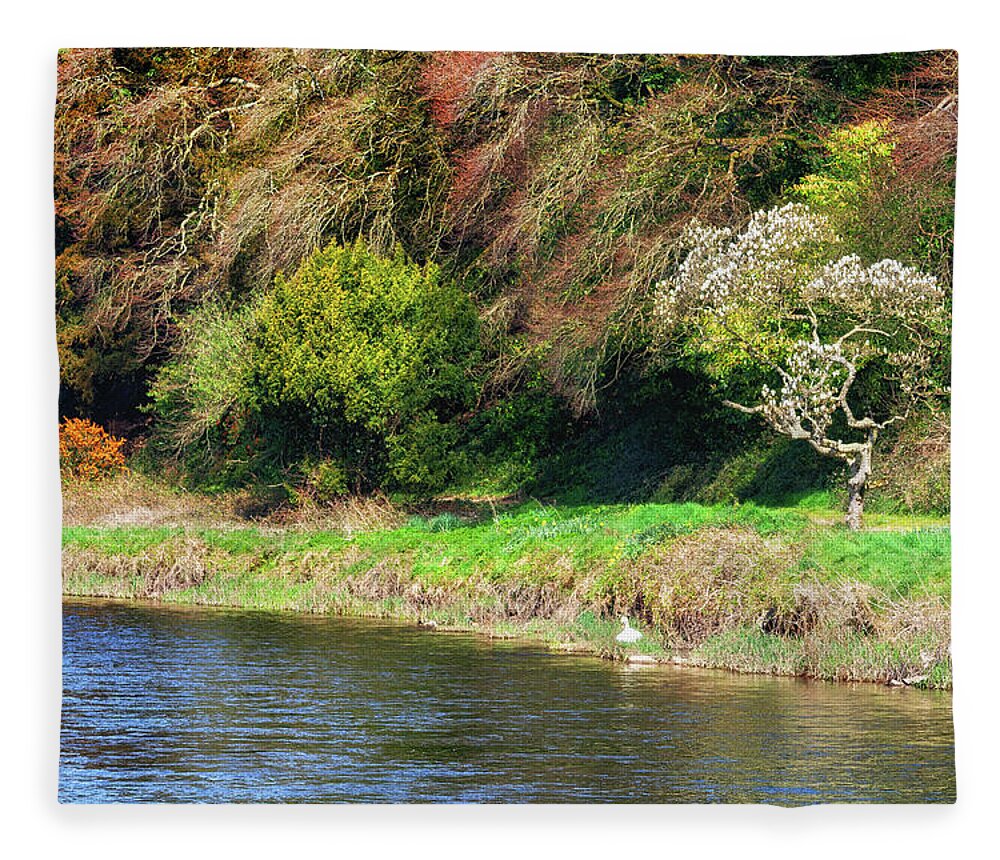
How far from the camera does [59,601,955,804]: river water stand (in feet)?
28.4

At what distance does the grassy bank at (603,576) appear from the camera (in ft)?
30.7

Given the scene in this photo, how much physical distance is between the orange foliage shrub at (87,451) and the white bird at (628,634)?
11.1 feet

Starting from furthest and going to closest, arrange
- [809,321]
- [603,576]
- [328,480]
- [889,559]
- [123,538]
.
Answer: [328,480] → [123,538] → [603,576] → [809,321] → [889,559]

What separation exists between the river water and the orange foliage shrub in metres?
0.83

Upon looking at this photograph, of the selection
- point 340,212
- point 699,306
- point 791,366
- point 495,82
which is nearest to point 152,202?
point 340,212

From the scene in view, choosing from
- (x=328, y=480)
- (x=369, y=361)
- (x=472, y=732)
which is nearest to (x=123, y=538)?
(x=328, y=480)

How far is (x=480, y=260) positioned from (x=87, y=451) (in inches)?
112

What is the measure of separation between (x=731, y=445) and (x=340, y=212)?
3004mm

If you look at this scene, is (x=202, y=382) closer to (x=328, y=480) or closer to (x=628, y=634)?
(x=328, y=480)

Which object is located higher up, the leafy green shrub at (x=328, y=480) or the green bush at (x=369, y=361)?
the green bush at (x=369, y=361)

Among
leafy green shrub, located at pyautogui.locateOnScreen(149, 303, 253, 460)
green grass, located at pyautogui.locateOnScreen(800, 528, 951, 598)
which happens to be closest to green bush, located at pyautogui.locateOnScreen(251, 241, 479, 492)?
leafy green shrub, located at pyautogui.locateOnScreen(149, 303, 253, 460)

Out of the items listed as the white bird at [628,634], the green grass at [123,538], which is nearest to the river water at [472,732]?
the white bird at [628,634]

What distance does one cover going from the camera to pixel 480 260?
10.6m

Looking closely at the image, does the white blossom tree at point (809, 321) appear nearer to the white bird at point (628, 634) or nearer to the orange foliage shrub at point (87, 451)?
the white bird at point (628, 634)
